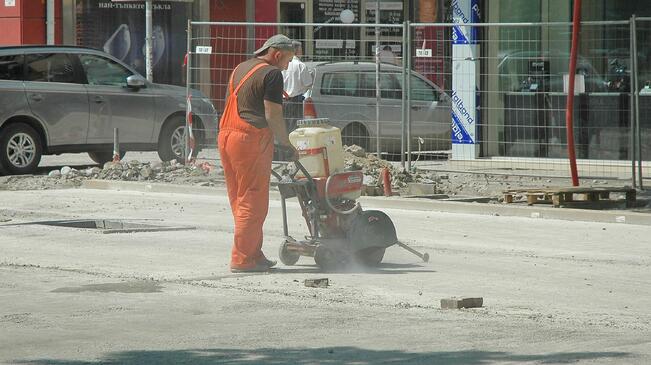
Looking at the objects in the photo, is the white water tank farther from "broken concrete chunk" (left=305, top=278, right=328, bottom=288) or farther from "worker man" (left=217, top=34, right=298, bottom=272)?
"broken concrete chunk" (left=305, top=278, right=328, bottom=288)

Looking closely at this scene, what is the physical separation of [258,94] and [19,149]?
9752 millimetres

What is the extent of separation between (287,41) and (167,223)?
13.2 feet

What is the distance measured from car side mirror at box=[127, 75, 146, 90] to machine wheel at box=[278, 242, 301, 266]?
10039mm

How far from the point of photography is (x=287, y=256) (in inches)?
439

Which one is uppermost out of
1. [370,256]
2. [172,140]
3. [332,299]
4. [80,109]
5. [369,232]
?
[80,109]

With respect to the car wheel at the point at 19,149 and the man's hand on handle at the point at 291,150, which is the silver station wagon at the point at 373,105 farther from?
the man's hand on handle at the point at 291,150

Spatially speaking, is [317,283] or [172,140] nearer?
[317,283]

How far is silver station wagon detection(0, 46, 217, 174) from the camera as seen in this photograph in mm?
19641

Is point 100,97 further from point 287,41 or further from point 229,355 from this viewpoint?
point 229,355

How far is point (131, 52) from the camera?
104ft

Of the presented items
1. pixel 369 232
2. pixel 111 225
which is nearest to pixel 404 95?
pixel 111 225

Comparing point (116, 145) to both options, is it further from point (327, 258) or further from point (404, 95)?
point (327, 258)

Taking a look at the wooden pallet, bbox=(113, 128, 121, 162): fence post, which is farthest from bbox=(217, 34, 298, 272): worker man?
bbox=(113, 128, 121, 162): fence post

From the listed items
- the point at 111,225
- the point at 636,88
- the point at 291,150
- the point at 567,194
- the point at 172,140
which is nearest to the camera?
the point at 291,150
